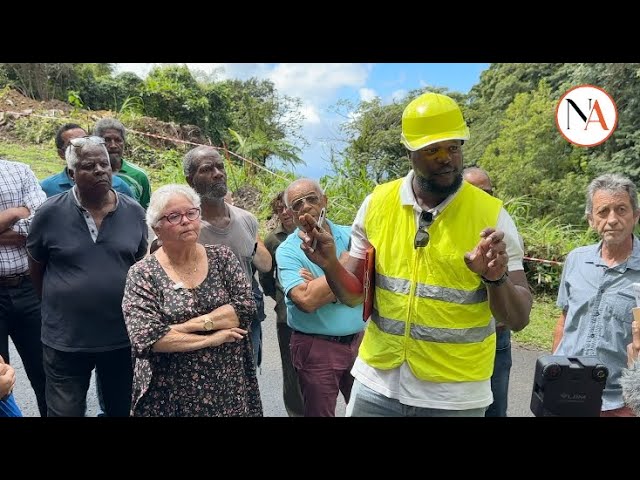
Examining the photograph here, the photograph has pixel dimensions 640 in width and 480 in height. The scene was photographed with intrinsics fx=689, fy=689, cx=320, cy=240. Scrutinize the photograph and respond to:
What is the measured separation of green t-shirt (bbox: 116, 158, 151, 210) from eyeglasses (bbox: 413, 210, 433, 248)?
3069 mm

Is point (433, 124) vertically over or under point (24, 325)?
over

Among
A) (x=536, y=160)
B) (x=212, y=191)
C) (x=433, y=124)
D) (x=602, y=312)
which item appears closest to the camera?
(x=433, y=124)

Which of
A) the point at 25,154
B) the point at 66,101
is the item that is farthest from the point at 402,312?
the point at 66,101

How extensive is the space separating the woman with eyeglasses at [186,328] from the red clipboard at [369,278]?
0.73 metres

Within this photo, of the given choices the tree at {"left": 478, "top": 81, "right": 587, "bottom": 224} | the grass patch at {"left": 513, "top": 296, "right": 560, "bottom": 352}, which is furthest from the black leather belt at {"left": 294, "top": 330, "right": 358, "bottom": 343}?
the tree at {"left": 478, "top": 81, "right": 587, "bottom": 224}

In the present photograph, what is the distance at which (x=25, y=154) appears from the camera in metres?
13.1

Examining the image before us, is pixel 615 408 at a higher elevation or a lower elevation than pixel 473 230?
lower

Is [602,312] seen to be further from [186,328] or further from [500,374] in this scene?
[186,328]

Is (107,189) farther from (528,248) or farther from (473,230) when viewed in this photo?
(528,248)

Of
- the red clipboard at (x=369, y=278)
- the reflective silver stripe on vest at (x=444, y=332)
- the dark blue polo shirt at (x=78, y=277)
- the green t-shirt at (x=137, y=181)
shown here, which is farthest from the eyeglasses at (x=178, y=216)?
the green t-shirt at (x=137, y=181)

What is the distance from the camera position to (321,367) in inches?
143

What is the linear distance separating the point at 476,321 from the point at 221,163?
2.18 metres

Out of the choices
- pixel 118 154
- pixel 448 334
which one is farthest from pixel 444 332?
pixel 118 154

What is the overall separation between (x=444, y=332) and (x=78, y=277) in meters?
2.01
